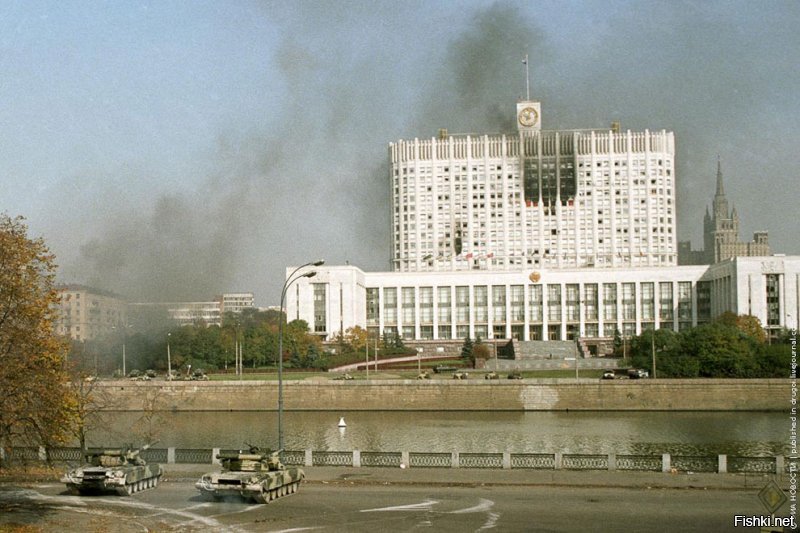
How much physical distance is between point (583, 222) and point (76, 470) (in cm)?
17323

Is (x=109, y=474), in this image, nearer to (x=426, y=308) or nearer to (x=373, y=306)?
(x=426, y=308)

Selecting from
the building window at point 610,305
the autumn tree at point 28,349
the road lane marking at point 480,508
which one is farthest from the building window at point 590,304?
the autumn tree at point 28,349

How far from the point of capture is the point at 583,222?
200 metres

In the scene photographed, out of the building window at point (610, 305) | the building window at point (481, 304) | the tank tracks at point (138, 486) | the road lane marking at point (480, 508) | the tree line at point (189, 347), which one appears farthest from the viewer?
the building window at point (481, 304)

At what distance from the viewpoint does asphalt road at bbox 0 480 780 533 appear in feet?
93.5

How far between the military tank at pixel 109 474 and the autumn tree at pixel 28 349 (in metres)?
3.10

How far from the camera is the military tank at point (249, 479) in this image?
32.2 m

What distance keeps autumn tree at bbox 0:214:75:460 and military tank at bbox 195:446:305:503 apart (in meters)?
5.23

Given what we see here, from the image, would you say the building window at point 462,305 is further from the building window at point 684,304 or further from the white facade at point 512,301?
the building window at point 684,304

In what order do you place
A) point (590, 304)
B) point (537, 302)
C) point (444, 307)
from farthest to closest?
point (444, 307)
point (537, 302)
point (590, 304)

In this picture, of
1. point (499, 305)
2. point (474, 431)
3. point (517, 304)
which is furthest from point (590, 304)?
point (474, 431)

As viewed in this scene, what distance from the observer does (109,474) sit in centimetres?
3425

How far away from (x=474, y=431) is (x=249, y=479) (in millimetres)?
42274

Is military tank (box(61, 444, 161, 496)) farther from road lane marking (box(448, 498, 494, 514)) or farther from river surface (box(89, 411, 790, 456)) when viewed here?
river surface (box(89, 411, 790, 456))
